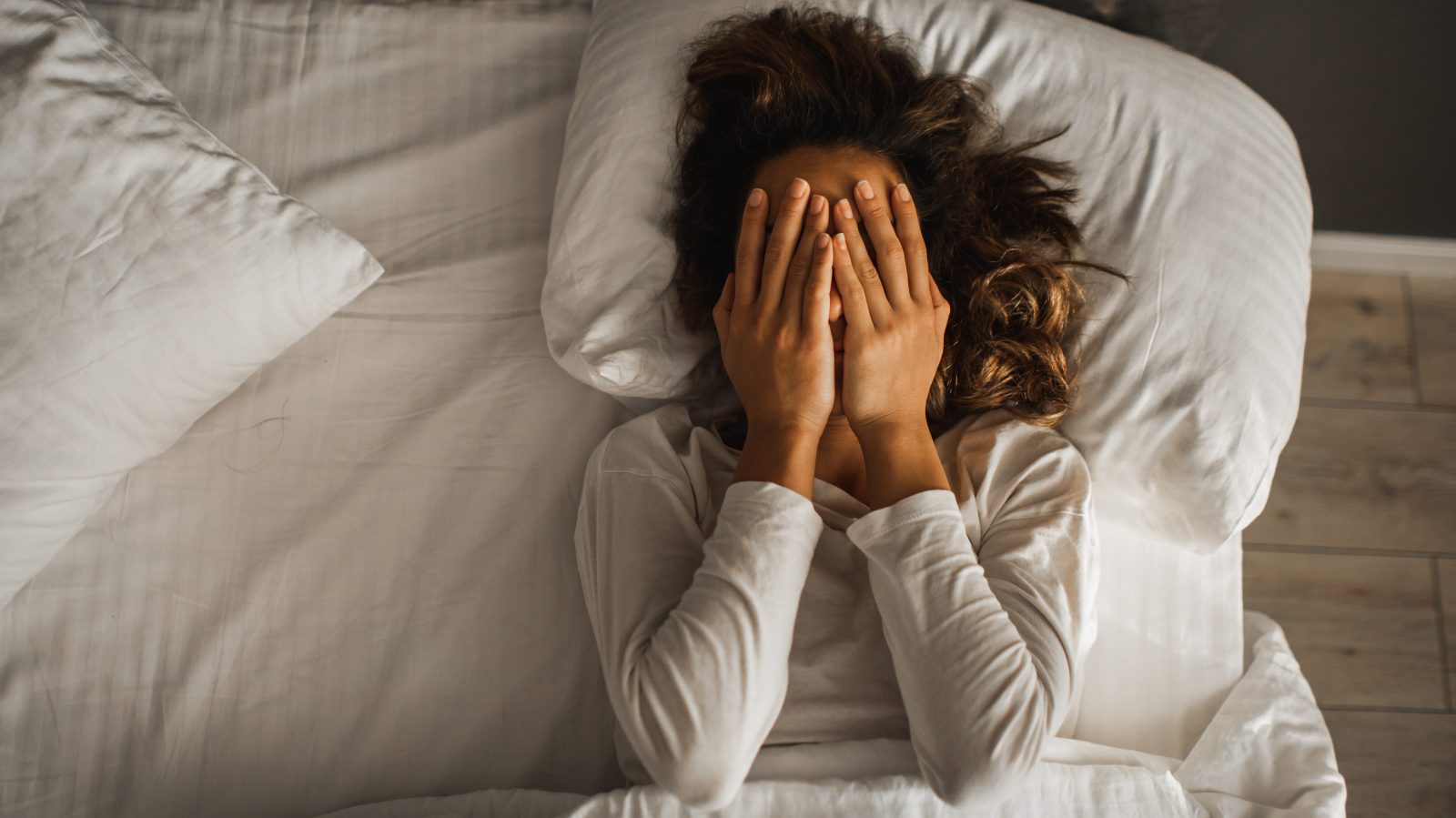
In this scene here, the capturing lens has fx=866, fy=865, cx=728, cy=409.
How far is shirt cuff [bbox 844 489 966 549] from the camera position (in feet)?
2.68

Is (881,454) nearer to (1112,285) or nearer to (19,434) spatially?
(1112,285)

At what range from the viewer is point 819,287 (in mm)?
837

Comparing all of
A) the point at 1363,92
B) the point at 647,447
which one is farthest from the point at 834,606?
the point at 1363,92

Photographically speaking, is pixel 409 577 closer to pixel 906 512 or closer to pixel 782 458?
pixel 782 458

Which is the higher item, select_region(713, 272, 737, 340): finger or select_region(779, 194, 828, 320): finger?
select_region(779, 194, 828, 320): finger

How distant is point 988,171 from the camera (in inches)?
39.6

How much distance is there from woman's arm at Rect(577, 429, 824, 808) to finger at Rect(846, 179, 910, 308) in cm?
18

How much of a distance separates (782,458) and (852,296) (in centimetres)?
17

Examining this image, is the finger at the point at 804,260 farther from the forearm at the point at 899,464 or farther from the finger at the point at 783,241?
the forearm at the point at 899,464

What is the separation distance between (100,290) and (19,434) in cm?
17

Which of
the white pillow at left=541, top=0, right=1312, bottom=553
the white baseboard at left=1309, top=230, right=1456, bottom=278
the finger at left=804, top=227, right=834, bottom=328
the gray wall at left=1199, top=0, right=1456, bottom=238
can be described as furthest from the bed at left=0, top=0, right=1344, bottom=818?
the white baseboard at left=1309, top=230, right=1456, bottom=278

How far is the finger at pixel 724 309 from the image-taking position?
3.01 ft

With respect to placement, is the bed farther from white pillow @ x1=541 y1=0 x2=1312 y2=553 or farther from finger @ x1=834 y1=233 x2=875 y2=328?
finger @ x1=834 y1=233 x2=875 y2=328

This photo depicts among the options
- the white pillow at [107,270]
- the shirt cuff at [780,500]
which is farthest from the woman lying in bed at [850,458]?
the white pillow at [107,270]
